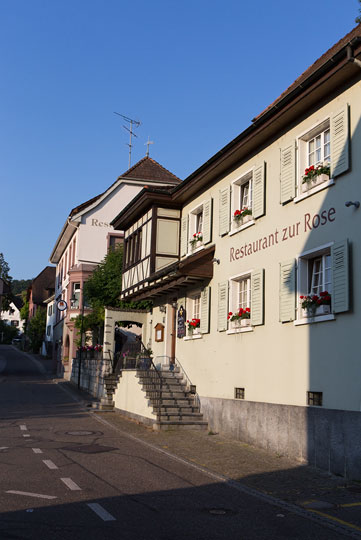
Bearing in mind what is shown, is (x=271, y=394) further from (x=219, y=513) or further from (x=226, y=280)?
(x=219, y=513)

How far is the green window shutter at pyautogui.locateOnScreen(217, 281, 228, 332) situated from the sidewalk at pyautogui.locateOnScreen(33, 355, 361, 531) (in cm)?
276

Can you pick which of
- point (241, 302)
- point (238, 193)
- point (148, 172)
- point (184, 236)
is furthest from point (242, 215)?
point (148, 172)

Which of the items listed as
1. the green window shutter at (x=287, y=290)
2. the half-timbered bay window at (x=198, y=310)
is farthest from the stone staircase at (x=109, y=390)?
the green window shutter at (x=287, y=290)

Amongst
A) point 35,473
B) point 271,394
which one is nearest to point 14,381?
point 271,394

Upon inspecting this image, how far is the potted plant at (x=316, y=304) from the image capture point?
11.7 meters

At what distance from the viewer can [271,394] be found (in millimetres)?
13469

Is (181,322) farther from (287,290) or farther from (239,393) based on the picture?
(287,290)

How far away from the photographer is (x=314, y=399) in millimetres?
11938

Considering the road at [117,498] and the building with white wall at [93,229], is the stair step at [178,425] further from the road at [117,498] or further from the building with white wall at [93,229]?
the building with white wall at [93,229]

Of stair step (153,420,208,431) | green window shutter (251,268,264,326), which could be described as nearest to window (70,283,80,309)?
stair step (153,420,208,431)

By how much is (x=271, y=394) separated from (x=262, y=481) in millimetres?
3792

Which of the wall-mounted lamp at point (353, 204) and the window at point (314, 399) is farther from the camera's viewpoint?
the window at point (314, 399)

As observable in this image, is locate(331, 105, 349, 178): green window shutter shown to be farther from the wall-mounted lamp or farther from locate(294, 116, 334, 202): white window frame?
the wall-mounted lamp

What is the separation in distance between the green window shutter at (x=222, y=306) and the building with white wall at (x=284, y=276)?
5 cm
